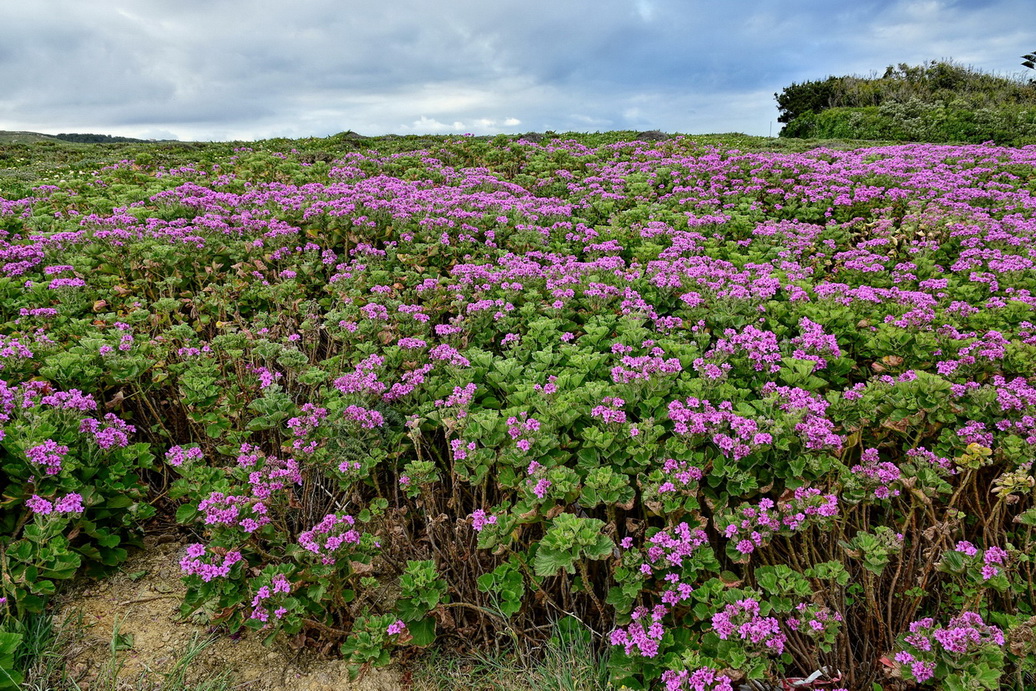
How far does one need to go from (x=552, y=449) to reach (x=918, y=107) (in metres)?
26.8

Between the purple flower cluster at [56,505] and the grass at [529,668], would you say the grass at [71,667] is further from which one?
the grass at [529,668]

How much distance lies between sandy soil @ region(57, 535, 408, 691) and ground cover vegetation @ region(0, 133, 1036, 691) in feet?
0.54

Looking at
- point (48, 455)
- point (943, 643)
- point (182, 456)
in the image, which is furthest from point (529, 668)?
point (48, 455)

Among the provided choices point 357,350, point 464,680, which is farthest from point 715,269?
point 464,680

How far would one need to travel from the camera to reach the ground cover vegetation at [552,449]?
3.08 m

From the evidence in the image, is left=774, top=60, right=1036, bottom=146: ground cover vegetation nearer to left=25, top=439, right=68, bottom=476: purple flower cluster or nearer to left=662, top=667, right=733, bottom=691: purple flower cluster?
left=662, top=667, right=733, bottom=691: purple flower cluster

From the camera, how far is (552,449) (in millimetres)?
3520

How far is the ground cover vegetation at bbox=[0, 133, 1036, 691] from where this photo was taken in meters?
3.08

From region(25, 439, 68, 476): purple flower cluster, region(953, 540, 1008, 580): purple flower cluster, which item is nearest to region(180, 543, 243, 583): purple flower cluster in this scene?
region(25, 439, 68, 476): purple flower cluster

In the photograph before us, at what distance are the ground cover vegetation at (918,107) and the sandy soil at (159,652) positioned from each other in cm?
2277

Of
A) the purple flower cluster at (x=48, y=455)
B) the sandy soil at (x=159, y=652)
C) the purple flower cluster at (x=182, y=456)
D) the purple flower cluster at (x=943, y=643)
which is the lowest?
the sandy soil at (x=159, y=652)

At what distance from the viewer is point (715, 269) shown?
19.2 feet

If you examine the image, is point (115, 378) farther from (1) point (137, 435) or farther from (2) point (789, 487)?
(2) point (789, 487)

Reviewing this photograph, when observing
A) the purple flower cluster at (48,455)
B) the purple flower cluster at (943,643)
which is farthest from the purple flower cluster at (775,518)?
the purple flower cluster at (48,455)
